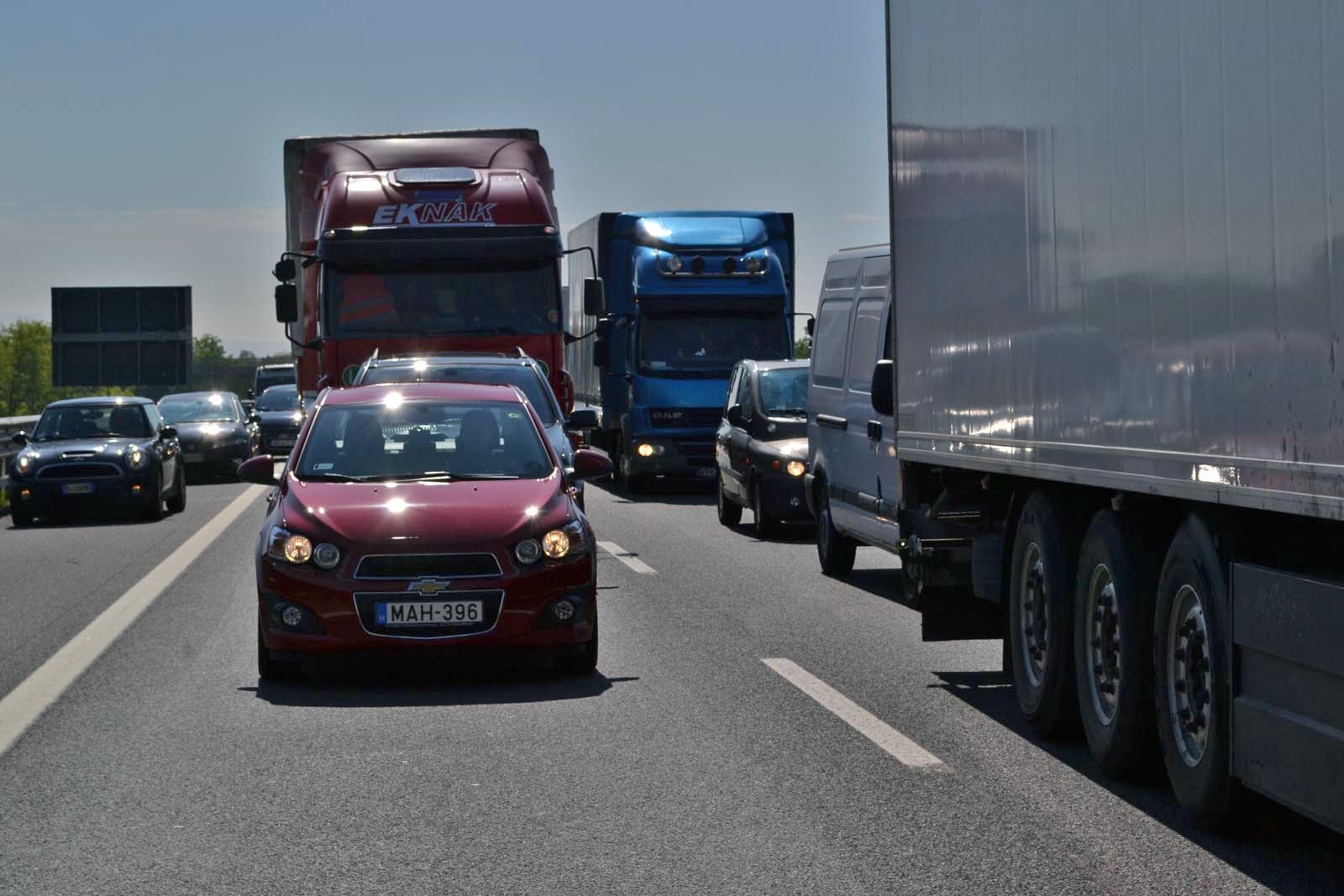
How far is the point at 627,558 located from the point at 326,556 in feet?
26.0

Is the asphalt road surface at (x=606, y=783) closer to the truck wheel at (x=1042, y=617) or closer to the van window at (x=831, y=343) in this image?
the truck wheel at (x=1042, y=617)

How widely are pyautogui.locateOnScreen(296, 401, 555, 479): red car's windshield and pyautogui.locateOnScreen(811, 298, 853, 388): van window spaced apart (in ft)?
14.3

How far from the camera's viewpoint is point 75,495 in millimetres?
24953

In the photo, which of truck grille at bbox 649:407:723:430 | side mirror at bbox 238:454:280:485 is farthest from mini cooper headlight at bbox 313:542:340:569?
truck grille at bbox 649:407:723:430

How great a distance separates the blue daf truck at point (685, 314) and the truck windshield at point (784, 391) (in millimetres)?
6505

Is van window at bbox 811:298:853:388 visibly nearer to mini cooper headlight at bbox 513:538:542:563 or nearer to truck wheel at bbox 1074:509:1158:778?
mini cooper headlight at bbox 513:538:542:563

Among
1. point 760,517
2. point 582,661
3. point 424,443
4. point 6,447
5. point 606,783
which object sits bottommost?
point 606,783

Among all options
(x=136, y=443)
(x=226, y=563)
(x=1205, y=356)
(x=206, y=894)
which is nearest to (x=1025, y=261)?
(x=1205, y=356)

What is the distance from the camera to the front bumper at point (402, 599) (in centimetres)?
1016

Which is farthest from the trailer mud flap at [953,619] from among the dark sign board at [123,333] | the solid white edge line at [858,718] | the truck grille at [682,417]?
the dark sign board at [123,333]

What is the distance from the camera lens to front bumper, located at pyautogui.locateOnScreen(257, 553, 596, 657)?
10164mm

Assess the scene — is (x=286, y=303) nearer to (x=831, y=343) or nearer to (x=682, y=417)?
(x=682, y=417)

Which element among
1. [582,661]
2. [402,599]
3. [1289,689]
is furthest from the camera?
[582,661]

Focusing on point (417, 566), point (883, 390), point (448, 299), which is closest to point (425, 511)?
point (417, 566)
